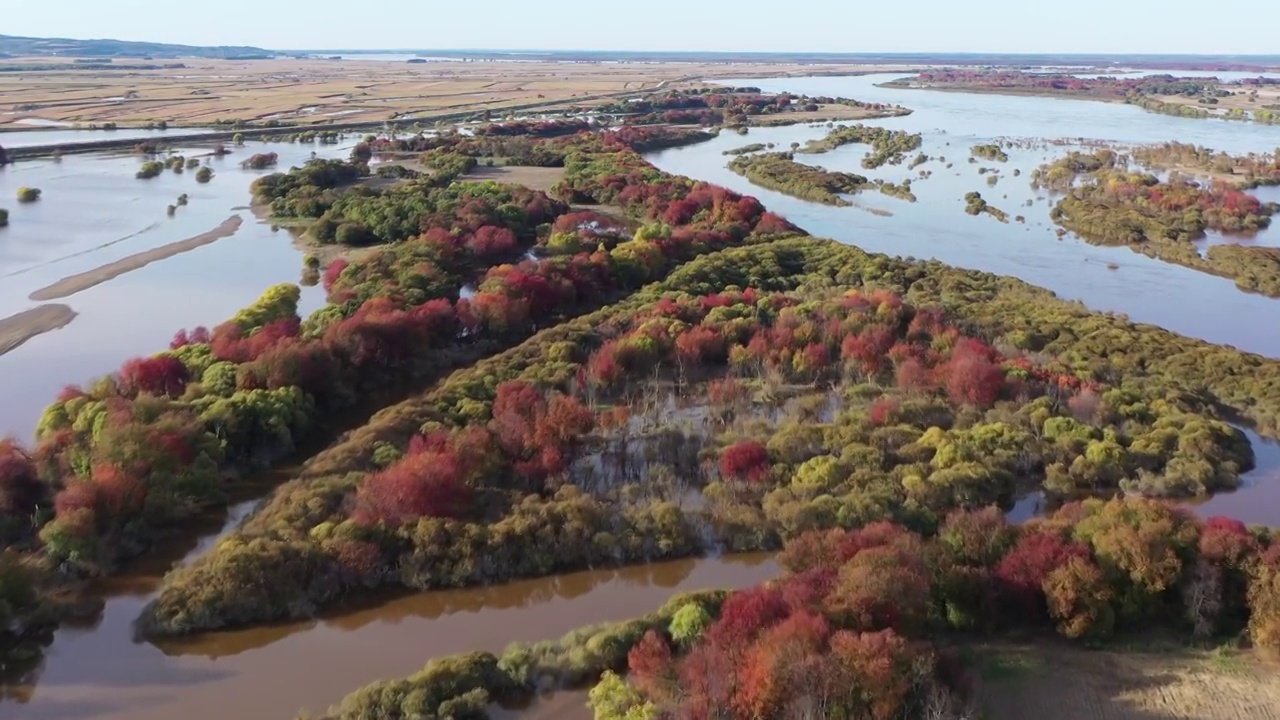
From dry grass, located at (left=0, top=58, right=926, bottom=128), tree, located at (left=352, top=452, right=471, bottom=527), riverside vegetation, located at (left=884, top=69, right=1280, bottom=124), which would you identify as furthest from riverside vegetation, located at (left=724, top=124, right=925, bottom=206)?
riverside vegetation, located at (left=884, top=69, right=1280, bottom=124)

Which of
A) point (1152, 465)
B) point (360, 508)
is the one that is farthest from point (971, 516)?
point (360, 508)

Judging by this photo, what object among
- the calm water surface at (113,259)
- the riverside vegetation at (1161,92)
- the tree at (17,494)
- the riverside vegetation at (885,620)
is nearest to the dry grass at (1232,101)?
the riverside vegetation at (1161,92)

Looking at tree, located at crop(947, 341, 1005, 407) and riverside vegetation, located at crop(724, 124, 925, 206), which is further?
riverside vegetation, located at crop(724, 124, 925, 206)

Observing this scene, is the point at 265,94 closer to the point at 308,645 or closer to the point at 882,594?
the point at 308,645

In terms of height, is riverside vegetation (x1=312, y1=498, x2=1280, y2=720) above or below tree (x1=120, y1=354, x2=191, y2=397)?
below

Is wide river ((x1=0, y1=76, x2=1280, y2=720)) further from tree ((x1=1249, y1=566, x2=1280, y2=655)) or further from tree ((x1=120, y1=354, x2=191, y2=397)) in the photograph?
tree ((x1=1249, y1=566, x2=1280, y2=655))

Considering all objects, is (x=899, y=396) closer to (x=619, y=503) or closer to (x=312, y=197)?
(x=619, y=503)

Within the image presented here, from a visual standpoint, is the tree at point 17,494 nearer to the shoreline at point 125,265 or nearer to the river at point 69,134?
the shoreline at point 125,265
